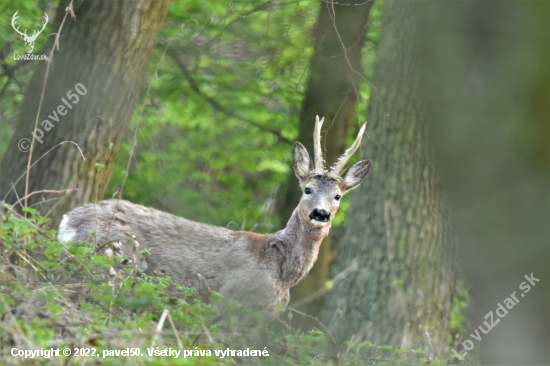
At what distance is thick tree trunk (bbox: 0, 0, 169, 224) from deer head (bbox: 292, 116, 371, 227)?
220 cm

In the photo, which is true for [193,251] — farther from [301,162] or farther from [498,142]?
[498,142]

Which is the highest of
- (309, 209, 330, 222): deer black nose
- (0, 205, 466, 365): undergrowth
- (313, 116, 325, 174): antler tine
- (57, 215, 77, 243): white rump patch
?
Answer: (313, 116, 325, 174): antler tine

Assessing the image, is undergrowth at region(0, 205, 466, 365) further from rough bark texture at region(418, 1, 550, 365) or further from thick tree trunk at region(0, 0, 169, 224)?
thick tree trunk at region(0, 0, 169, 224)

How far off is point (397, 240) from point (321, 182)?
1093 mm

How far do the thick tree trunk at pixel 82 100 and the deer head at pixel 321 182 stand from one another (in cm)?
220

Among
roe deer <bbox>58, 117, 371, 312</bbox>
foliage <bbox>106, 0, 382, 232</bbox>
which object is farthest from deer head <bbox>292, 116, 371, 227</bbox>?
foliage <bbox>106, 0, 382, 232</bbox>

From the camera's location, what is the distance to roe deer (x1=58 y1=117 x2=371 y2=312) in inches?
247

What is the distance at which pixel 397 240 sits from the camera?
253 inches

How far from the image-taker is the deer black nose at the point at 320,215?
21.4ft

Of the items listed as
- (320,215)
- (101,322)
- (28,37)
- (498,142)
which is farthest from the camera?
(28,37)

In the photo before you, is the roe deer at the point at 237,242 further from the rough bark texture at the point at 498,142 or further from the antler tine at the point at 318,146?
the rough bark texture at the point at 498,142

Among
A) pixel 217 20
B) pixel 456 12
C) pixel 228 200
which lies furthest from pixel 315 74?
pixel 456 12

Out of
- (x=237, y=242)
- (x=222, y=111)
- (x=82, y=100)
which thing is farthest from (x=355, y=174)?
(x=222, y=111)

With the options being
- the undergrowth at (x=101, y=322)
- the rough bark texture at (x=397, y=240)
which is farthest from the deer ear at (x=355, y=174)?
the undergrowth at (x=101, y=322)
